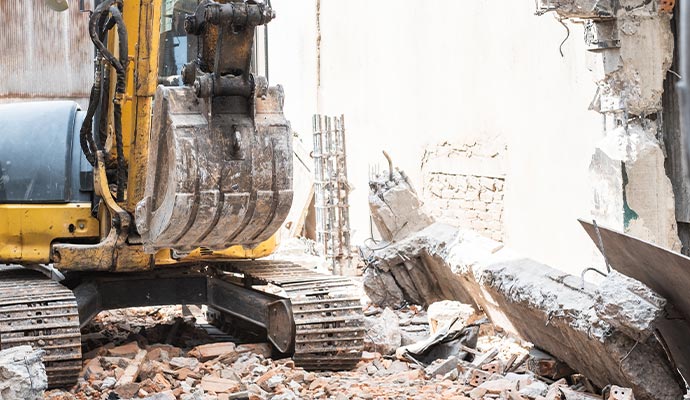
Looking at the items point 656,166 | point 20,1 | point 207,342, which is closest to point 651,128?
point 656,166

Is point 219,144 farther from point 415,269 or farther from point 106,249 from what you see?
point 415,269

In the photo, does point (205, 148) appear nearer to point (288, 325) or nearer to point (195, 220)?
point (195, 220)

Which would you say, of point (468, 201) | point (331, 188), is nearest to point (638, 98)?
point (468, 201)

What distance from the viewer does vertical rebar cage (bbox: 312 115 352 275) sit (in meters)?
12.6

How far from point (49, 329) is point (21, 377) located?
1.71 m

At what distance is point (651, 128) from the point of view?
26.3 feet

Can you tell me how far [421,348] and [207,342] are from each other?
70.8 inches

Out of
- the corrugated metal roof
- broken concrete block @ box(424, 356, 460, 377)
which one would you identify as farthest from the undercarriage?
the corrugated metal roof

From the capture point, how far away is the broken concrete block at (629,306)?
17.5ft

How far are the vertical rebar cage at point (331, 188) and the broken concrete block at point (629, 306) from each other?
7.11 metres

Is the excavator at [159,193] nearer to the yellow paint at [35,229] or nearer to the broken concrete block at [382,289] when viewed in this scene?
the yellow paint at [35,229]

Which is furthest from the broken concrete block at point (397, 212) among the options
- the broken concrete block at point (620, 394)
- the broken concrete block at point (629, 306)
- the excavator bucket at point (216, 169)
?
the broken concrete block at point (620, 394)

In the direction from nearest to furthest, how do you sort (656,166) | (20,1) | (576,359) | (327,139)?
→ (576,359) → (656,166) → (327,139) → (20,1)

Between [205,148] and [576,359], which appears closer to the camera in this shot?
[205,148]
